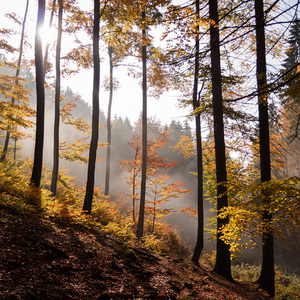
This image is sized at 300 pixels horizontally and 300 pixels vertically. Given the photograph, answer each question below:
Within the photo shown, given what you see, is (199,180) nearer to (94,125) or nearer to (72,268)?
(94,125)

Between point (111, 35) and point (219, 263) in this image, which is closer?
point (219, 263)

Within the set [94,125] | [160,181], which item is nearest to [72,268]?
[94,125]

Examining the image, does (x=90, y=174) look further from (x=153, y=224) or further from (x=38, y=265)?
(x=153, y=224)

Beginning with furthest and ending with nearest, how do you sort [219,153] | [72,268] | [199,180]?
[199,180] < [219,153] < [72,268]

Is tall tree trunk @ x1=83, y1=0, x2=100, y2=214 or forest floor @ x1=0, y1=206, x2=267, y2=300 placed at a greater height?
tall tree trunk @ x1=83, y1=0, x2=100, y2=214

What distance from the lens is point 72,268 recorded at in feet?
11.6

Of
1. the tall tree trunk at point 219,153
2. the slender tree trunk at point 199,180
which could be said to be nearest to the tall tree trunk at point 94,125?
the slender tree trunk at point 199,180

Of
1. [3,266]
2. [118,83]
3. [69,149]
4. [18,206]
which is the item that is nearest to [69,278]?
[3,266]

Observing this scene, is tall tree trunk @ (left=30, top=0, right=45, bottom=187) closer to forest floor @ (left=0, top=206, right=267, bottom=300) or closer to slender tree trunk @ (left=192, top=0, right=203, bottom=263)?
forest floor @ (left=0, top=206, right=267, bottom=300)

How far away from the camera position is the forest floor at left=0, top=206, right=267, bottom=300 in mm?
2734

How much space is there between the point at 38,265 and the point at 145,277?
253 centimetres

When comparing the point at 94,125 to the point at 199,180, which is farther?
the point at 199,180

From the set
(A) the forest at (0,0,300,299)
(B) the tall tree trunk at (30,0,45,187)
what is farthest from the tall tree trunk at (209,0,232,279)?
(B) the tall tree trunk at (30,0,45,187)

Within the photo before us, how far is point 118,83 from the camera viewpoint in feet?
56.1
